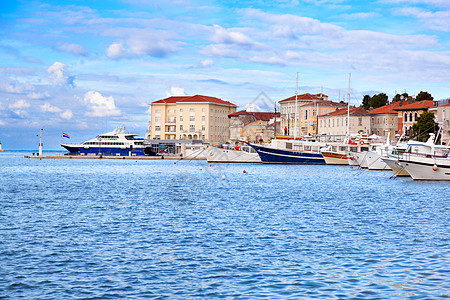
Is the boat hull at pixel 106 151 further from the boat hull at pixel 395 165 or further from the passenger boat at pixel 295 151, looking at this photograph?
the boat hull at pixel 395 165

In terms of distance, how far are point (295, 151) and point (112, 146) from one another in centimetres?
7321

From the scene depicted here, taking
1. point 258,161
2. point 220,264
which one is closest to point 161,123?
point 258,161

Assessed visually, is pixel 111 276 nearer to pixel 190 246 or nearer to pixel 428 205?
pixel 190 246

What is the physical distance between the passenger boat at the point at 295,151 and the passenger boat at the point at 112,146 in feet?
211

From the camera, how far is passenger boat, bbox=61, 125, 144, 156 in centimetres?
15650

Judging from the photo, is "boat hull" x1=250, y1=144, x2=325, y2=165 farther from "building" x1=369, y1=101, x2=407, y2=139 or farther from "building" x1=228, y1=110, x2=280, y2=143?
"building" x1=228, y1=110, x2=280, y2=143

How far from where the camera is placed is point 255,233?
23.5 m

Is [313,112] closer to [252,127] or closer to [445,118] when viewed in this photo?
[252,127]

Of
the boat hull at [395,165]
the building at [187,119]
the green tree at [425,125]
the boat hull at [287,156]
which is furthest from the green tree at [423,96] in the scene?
the building at [187,119]

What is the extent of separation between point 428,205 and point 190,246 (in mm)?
19341

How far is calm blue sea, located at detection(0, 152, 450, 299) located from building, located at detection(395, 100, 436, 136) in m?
79.1

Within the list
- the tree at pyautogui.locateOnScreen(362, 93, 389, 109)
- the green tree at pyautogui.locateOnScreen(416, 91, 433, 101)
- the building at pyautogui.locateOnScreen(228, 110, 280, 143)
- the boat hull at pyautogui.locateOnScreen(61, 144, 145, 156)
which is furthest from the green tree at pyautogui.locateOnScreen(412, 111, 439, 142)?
the boat hull at pyautogui.locateOnScreen(61, 144, 145, 156)

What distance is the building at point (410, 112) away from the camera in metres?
111

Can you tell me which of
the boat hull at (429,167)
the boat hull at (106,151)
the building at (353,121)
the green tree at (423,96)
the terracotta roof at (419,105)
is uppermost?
the green tree at (423,96)
